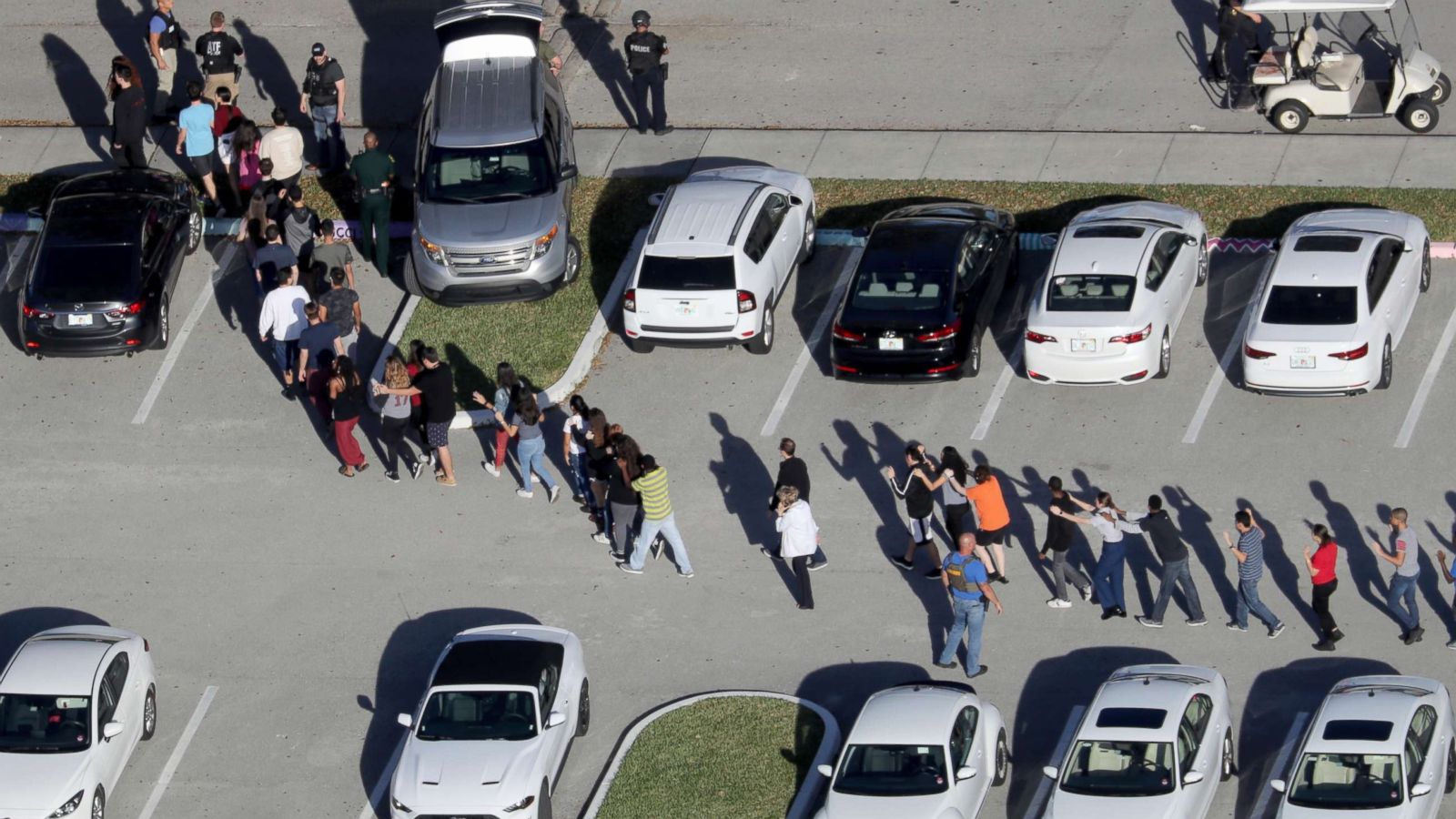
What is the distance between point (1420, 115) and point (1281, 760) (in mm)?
12220

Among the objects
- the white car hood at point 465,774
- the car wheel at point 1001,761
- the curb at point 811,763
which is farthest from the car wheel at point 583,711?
the car wheel at point 1001,761

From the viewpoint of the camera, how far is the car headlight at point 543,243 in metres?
27.5

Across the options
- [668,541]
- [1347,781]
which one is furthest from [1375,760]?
[668,541]

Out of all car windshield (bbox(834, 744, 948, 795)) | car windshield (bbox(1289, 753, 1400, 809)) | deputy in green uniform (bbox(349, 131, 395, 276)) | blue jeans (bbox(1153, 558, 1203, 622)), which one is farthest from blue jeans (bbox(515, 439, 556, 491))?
car windshield (bbox(1289, 753, 1400, 809))

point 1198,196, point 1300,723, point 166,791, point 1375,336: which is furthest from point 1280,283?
point 166,791

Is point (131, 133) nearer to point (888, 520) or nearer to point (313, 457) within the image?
point (313, 457)

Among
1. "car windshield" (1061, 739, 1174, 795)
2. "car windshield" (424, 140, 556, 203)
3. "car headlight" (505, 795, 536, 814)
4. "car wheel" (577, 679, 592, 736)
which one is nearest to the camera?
"car windshield" (1061, 739, 1174, 795)

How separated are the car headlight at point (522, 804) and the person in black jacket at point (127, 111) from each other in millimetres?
13738

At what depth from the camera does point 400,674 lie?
2306 centimetres

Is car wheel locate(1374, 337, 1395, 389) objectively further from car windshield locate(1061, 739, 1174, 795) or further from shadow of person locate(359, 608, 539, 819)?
shadow of person locate(359, 608, 539, 819)

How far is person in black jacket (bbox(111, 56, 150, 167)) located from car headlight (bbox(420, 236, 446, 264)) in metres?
5.18

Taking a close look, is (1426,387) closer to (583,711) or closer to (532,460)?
(532,460)

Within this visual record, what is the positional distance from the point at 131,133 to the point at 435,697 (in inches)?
484

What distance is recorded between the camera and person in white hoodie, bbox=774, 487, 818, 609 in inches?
899
